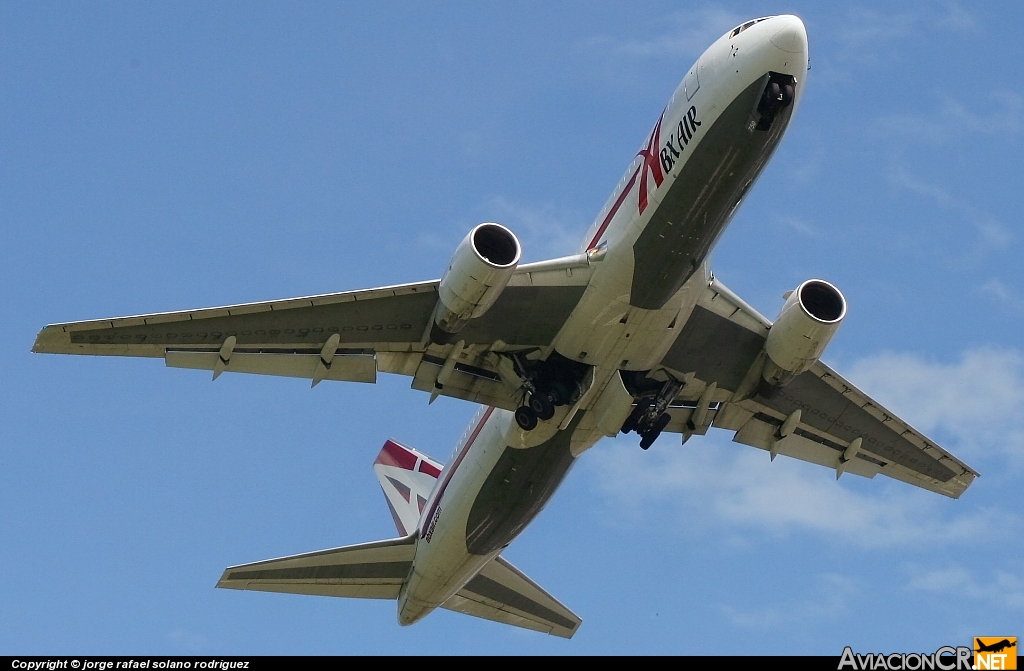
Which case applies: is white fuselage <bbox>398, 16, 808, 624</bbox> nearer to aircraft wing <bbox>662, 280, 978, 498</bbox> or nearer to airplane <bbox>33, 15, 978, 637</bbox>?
airplane <bbox>33, 15, 978, 637</bbox>

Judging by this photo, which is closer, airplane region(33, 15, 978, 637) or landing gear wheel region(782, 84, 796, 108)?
landing gear wheel region(782, 84, 796, 108)

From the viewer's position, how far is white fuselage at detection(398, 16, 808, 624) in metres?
28.0

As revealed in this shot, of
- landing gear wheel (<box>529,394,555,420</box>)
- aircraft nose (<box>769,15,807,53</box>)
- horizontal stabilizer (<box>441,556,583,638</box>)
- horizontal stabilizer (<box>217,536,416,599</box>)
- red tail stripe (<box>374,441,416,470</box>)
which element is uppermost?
aircraft nose (<box>769,15,807,53</box>)

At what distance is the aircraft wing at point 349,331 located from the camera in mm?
29516

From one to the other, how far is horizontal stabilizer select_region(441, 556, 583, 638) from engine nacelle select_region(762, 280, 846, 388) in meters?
10.2

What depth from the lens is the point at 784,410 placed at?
35938mm

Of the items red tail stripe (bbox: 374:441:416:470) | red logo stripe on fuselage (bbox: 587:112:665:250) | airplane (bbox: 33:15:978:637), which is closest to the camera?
airplane (bbox: 33:15:978:637)

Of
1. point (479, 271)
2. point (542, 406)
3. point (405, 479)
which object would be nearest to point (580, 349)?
point (542, 406)

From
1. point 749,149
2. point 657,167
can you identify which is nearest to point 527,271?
point 657,167

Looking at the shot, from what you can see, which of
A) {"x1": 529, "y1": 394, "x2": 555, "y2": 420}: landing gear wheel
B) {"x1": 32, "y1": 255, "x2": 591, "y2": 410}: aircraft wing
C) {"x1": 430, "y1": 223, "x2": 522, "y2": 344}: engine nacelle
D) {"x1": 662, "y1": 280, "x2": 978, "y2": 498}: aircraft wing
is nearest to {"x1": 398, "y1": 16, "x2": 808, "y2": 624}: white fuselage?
{"x1": 529, "y1": 394, "x2": 555, "y2": 420}: landing gear wheel

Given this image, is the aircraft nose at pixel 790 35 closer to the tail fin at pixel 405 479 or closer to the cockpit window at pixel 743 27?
the cockpit window at pixel 743 27

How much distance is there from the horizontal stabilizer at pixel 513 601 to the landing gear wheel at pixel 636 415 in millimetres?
6797

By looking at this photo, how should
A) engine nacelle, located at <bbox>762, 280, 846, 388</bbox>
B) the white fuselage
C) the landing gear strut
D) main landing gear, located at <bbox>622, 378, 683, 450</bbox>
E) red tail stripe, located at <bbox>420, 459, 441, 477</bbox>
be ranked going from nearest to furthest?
the landing gear strut < the white fuselage < engine nacelle, located at <bbox>762, 280, 846, 388</bbox> < main landing gear, located at <bbox>622, 378, 683, 450</bbox> < red tail stripe, located at <bbox>420, 459, 441, 477</bbox>

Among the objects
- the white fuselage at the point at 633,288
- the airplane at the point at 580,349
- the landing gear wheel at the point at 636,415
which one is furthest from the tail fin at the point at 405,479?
the landing gear wheel at the point at 636,415
